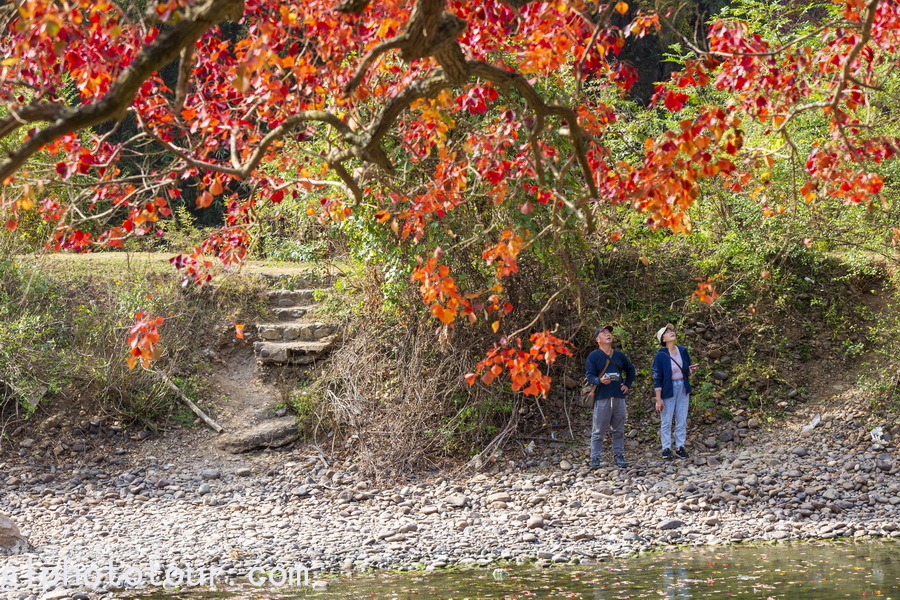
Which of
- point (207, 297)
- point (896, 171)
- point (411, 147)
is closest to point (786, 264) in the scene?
point (896, 171)

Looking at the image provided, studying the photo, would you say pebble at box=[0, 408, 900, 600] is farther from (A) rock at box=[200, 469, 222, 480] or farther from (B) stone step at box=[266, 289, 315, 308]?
(B) stone step at box=[266, 289, 315, 308]

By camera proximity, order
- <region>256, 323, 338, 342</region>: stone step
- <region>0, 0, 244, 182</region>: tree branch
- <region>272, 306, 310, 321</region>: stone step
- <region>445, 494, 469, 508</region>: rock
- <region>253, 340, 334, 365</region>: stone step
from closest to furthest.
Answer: <region>0, 0, 244, 182</region>: tree branch < <region>445, 494, 469, 508</region>: rock < <region>253, 340, 334, 365</region>: stone step < <region>256, 323, 338, 342</region>: stone step < <region>272, 306, 310, 321</region>: stone step

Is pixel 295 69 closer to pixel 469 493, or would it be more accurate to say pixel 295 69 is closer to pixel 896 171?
pixel 469 493

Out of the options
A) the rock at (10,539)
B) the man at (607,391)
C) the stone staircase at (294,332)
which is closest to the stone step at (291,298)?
the stone staircase at (294,332)

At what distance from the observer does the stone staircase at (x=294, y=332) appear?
419 inches

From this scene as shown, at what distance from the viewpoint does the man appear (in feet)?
28.3

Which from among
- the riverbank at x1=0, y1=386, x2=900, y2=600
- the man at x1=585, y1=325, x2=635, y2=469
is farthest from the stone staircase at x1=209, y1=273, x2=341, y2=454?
the man at x1=585, y1=325, x2=635, y2=469

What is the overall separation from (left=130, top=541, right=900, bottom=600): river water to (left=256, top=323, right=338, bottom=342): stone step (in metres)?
5.03

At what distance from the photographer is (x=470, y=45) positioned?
5520mm

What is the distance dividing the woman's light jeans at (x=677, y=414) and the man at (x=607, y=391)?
48 centimetres

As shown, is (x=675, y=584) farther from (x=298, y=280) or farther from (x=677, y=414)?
(x=298, y=280)

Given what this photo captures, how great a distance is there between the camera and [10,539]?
6.77 meters

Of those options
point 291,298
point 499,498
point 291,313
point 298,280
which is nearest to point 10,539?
point 499,498

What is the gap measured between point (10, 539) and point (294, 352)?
14.4 feet
